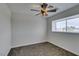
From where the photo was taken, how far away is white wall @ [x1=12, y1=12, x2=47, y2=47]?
168 centimetres

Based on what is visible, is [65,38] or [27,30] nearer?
[27,30]

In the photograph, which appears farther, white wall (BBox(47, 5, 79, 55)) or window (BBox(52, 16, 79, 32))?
white wall (BBox(47, 5, 79, 55))

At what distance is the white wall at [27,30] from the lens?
1677 mm

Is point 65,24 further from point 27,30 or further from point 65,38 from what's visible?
point 27,30

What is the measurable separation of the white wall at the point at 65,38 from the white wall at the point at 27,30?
7.1 inches

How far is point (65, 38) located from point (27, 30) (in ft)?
3.46

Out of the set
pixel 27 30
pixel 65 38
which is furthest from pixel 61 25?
pixel 27 30

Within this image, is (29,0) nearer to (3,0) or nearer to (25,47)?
(3,0)

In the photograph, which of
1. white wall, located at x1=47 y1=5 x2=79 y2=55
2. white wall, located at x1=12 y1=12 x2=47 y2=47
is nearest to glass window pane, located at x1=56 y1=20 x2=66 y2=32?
white wall, located at x1=47 y1=5 x2=79 y2=55

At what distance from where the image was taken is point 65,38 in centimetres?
226

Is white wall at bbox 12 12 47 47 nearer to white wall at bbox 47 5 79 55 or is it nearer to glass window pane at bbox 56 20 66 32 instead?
white wall at bbox 47 5 79 55

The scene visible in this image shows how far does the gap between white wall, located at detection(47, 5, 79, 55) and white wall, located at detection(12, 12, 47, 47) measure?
18 centimetres

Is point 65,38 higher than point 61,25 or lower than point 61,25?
lower

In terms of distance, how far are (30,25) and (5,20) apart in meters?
0.53
